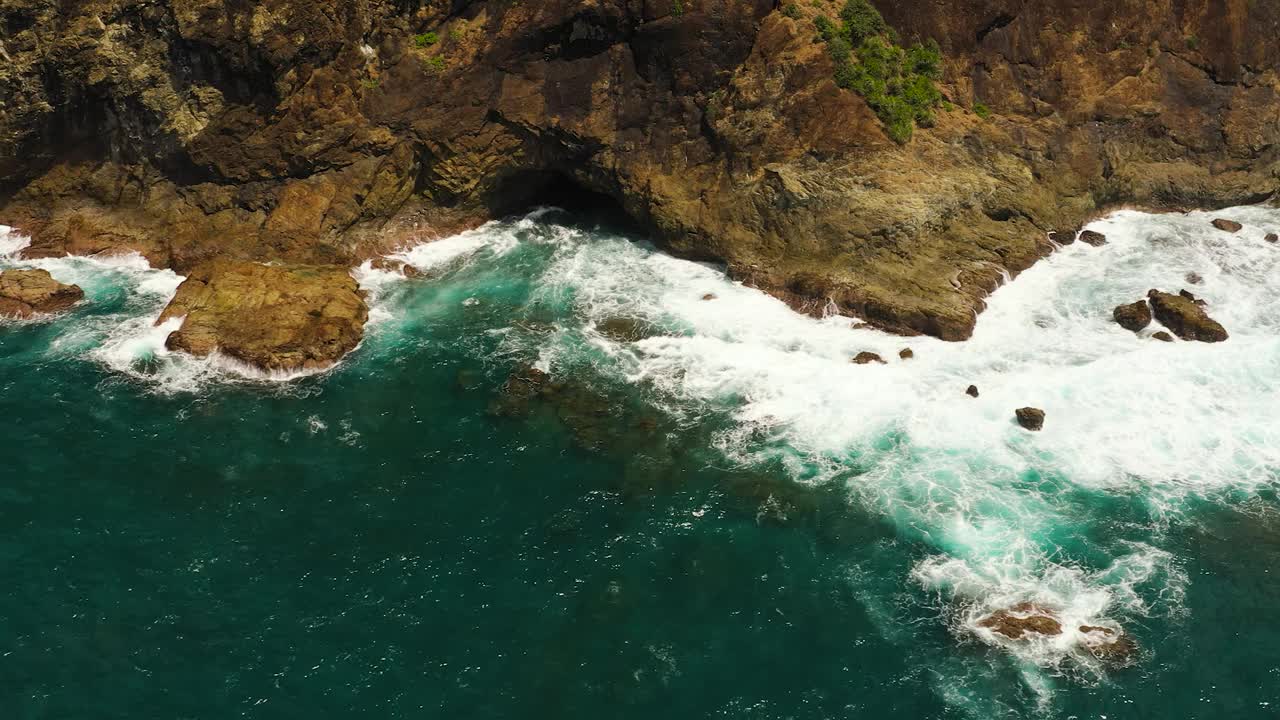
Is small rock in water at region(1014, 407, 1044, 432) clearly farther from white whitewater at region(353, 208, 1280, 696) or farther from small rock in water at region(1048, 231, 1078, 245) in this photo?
small rock in water at region(1048, 231, 1078, 245)

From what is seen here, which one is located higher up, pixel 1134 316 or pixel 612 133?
pixel 612 133

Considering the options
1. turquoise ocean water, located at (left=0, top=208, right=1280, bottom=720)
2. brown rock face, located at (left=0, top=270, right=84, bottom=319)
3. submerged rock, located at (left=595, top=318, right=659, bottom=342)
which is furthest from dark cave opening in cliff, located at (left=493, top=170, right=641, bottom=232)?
brown rock face, located at (left=0, top=270, right=84, bottom=319)

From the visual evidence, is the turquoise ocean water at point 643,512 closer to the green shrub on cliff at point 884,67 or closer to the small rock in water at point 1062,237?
the small rock in water at point 1062,237

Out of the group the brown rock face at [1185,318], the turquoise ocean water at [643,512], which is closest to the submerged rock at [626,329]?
the turquoise ocean water at [643,512]

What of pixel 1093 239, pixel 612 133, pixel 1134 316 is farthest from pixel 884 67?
pixel 1134 316

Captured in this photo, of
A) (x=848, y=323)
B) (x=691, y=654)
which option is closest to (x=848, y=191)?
(x=848, y=323)

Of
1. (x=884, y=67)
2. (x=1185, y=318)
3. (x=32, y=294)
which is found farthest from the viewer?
(x=884, y=67)

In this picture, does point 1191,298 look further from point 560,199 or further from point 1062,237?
point 560,199
